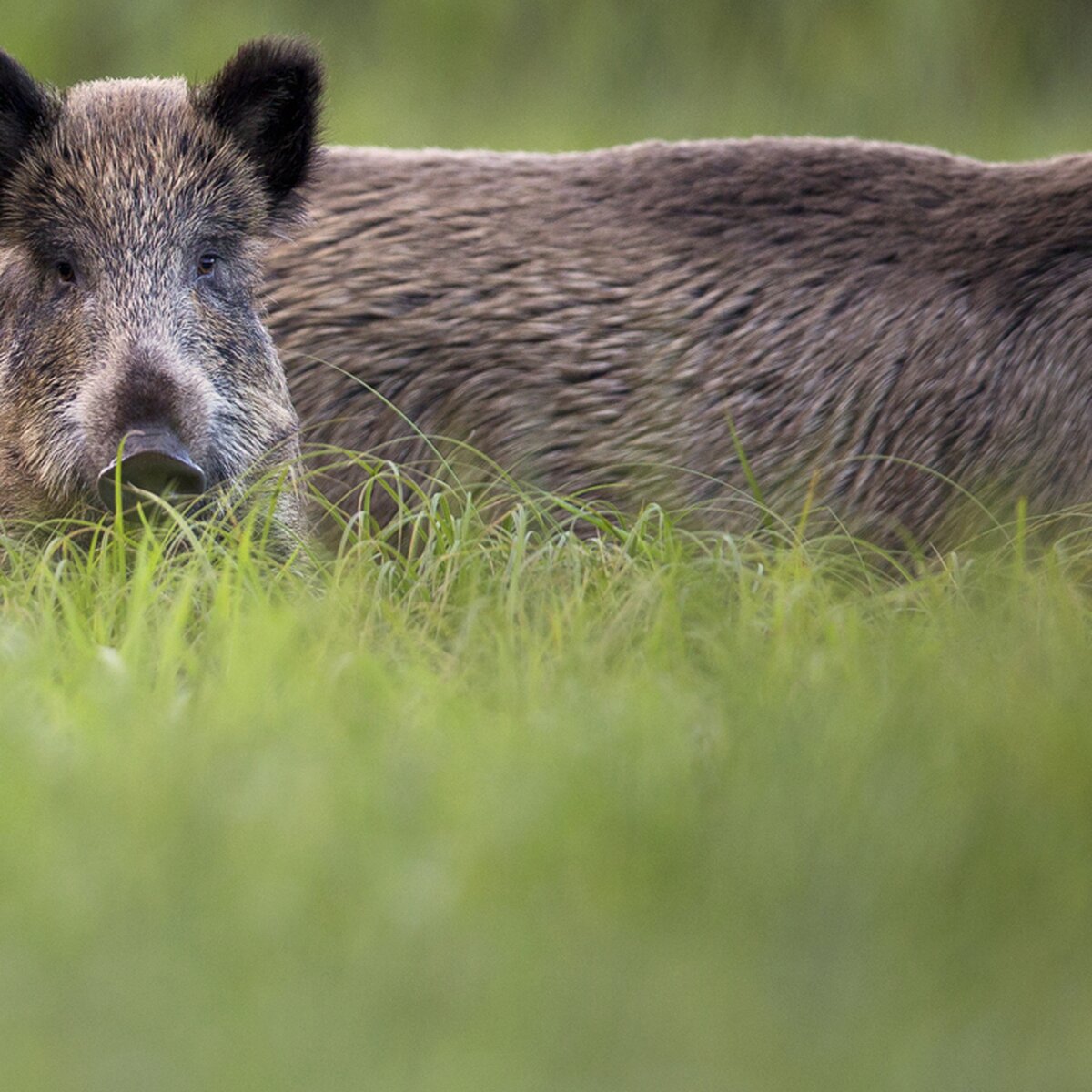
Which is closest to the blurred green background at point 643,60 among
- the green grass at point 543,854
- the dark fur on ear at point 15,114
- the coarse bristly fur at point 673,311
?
the coarse bristly fur at point 673,311

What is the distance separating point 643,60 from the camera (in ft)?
33.0

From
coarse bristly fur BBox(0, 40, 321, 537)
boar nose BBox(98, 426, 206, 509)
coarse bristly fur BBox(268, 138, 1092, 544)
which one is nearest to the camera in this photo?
boar nose BBox(98, 426, 206, 509)

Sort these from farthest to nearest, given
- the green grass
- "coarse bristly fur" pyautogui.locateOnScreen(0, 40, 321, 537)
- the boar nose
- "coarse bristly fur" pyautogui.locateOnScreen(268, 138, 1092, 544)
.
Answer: "coarse bristly fur" pyautogui.locateOnScreen(268, 138, 1092, 544) < "coarse bristly fur" pyautogui.locateOnScreen(0, 40, 321, 537) < the boar nose < the green grass

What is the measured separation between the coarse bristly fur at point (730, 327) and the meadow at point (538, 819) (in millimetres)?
992

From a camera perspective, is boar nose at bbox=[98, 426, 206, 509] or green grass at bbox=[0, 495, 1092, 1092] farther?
boar nose at bbox=[98, 426, 206, 509]

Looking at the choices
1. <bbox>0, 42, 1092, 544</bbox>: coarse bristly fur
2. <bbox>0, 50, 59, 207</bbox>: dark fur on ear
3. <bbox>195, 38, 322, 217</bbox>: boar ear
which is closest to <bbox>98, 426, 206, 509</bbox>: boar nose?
<bbox>0, 42, 1092, 544</bbox>: coarse bristly fur

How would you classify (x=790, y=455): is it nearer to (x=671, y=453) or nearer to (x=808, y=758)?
(x=671, y=453)

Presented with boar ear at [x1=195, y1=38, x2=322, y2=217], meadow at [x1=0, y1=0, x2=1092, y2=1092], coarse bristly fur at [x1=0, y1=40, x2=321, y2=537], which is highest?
boar ear at [x1=195, y1=38, x2=322, y2=217]

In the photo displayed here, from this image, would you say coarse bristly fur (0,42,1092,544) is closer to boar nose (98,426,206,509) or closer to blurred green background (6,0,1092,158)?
boar nose (98,426,206,509)

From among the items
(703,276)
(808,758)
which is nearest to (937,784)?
(808,758)

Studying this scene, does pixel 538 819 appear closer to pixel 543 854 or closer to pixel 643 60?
pixel 543 854

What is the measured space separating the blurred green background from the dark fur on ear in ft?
17.4

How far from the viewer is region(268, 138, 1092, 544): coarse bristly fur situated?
15.8 ft

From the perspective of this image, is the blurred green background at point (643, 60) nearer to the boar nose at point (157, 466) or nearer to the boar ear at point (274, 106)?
the boar ear at point (274, 106)
